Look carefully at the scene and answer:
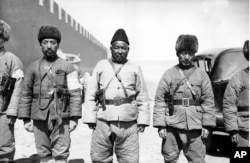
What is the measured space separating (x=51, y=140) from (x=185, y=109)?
1.74 meters

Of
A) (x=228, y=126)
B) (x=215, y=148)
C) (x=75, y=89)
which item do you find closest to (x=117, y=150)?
(x=75, y=89)

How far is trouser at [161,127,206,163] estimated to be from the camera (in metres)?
3.63

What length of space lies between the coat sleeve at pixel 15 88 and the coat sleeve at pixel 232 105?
2.74 metres

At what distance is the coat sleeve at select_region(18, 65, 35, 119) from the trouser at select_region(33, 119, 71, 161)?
0.18m

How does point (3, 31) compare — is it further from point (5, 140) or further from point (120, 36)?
point (120, 36)

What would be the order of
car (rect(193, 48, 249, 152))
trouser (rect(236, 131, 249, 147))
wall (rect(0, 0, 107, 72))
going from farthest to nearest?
wall (rect(0, 0, 107, 72)) < car (rect(193, 48, 249, 152)) < trouser (rect(236, 131, 249, 147))

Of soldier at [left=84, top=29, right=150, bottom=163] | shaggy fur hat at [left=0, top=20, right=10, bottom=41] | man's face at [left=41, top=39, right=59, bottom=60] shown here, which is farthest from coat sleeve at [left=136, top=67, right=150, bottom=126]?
shaggy fur hat at [left=0, top=20, right=10, bottom=41]

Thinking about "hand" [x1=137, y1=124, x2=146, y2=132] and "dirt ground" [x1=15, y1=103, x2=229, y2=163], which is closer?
"hand" [x1=137, y1=124, x2=146, y2=132]

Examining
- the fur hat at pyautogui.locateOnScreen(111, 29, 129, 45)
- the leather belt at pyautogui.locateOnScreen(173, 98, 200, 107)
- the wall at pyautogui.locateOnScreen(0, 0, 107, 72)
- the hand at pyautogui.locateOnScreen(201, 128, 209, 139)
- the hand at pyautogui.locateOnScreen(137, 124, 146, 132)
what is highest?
the wall at pyautogui.locateOnScreen(0, 0, 107, 72)

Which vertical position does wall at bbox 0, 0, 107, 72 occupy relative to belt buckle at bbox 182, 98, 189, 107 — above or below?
above

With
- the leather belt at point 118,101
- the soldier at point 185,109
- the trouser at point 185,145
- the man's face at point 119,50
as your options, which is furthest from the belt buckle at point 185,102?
the man's face at point 119,50

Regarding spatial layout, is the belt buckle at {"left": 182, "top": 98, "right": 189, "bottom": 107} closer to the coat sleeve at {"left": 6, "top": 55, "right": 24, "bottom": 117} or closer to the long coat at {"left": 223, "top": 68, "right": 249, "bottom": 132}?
the long coat at {"left": 223, "top": 68, "right": 249, "bottom": 132}

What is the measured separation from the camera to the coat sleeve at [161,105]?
12.1 feet

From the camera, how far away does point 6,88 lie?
390cm
